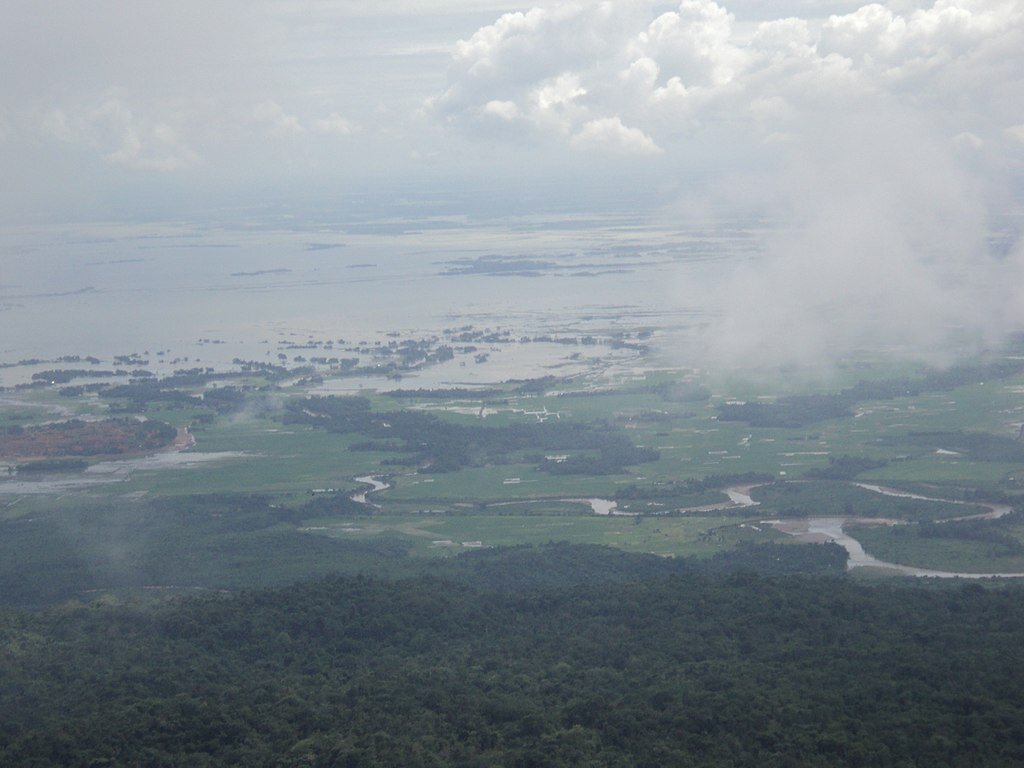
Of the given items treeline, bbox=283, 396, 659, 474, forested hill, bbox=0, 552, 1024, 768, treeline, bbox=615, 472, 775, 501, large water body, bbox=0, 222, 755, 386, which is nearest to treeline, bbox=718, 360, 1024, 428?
treeline, bbox=283, 396, 659, 474

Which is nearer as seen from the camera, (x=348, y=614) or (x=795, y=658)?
(x=795, y=658)

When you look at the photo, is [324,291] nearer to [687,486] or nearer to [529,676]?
[687,486]

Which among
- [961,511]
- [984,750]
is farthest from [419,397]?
[984,750]

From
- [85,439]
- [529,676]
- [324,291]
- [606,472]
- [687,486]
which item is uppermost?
[324,291]

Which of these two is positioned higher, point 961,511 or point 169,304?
point 169,304

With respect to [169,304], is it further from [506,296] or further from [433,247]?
[433,247]

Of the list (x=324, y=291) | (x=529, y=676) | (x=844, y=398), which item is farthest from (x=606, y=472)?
(x=324, y=291)

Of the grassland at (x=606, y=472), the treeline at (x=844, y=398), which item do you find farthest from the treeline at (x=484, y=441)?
the treeline at (x=844, y=398)

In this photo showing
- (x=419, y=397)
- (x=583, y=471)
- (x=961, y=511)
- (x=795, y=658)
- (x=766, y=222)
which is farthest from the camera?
(x=766, y=222)
